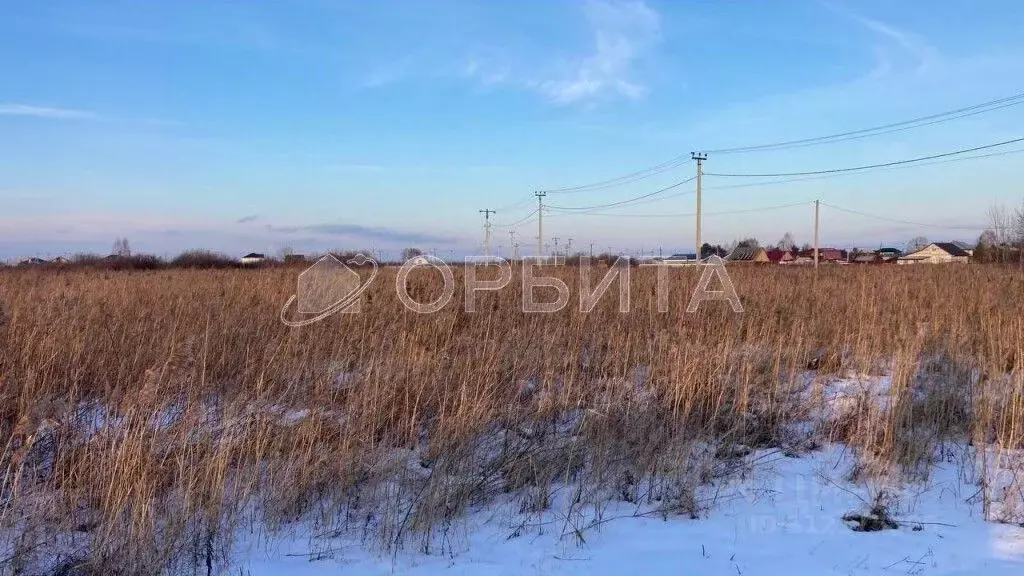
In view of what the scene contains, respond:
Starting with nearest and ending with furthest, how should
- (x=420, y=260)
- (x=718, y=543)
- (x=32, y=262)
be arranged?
(x=718, y=543), (x=420, y=260), (x=32, y=262)

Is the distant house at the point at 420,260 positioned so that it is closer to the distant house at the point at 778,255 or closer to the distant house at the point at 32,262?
the distant house at the point at 32,262

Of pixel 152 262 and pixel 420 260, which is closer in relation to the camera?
pixel 420 260

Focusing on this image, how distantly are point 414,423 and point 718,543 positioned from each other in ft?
6.47

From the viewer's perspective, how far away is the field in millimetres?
2879

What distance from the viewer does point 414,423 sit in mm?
3928

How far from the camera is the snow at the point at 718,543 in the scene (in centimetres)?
262

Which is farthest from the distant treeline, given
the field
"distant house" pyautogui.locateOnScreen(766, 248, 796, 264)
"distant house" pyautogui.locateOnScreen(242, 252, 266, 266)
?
"distant house" pyautogui.locateOnScreen(766, 248, 796, 264)

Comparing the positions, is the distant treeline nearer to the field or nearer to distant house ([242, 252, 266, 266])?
distant house ([242, 252, 266, 266])

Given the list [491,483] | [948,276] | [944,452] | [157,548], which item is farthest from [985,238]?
[157,548]

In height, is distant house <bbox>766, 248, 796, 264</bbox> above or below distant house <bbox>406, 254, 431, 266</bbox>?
above

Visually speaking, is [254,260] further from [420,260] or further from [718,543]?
[718,543]

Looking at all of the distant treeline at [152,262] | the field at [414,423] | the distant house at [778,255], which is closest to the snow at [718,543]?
the field at [414,423]

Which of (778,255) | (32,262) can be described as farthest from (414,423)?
(778,255)

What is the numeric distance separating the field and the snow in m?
0.07
